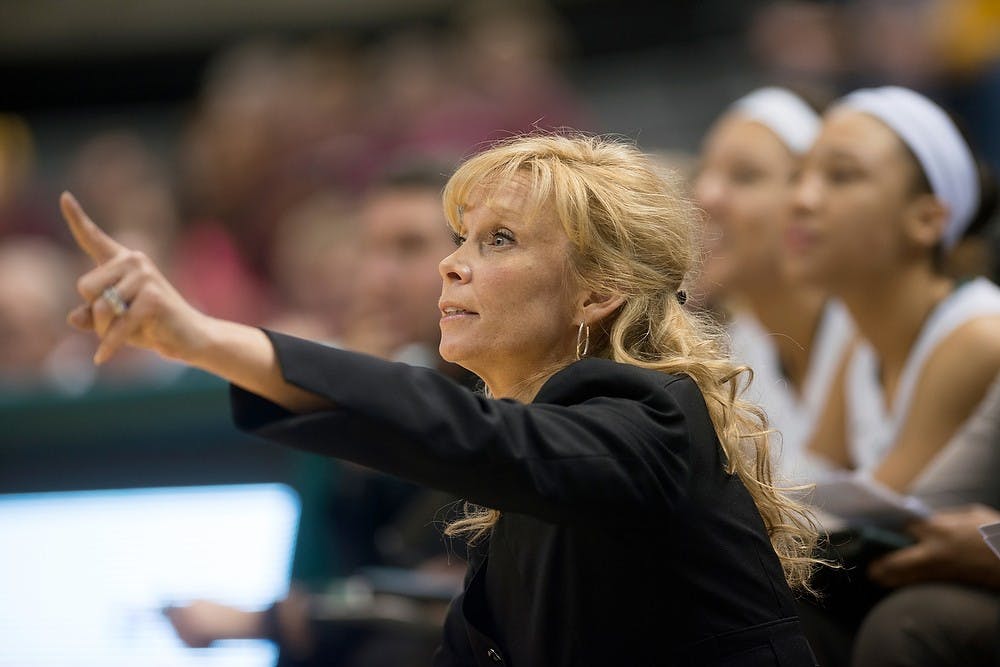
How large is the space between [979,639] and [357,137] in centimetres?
511

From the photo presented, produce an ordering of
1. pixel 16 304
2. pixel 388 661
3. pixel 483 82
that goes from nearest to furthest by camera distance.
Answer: pixel 388 661 → pixel 16 304 → pixel 483 82

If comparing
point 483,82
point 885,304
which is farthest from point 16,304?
point 885,304

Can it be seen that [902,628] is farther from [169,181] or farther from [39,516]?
[169,181]

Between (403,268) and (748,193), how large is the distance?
1.12 meters

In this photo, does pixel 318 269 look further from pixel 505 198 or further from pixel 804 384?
pixel 505 198

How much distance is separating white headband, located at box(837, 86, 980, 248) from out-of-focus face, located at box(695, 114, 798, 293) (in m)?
0.67

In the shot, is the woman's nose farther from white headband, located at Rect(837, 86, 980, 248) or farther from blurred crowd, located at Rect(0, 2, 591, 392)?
blurred crowd, located at Rect(0, 2, 591, 392)

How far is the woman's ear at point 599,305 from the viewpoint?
199cm

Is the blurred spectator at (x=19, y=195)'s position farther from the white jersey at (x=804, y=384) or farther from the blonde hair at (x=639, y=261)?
the blonde hair at (x=639, y=261)

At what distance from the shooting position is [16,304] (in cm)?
531

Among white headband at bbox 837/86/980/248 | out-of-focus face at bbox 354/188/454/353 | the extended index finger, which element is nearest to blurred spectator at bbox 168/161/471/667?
out-of-focus face at bbox 354/188/454/353

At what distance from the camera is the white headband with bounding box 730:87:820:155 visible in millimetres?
3639

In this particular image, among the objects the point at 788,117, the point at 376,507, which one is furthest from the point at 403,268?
the point at 788,117

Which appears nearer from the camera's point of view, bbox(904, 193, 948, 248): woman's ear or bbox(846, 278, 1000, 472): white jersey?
bbox(846, 278, 1000, 472): white jersey
